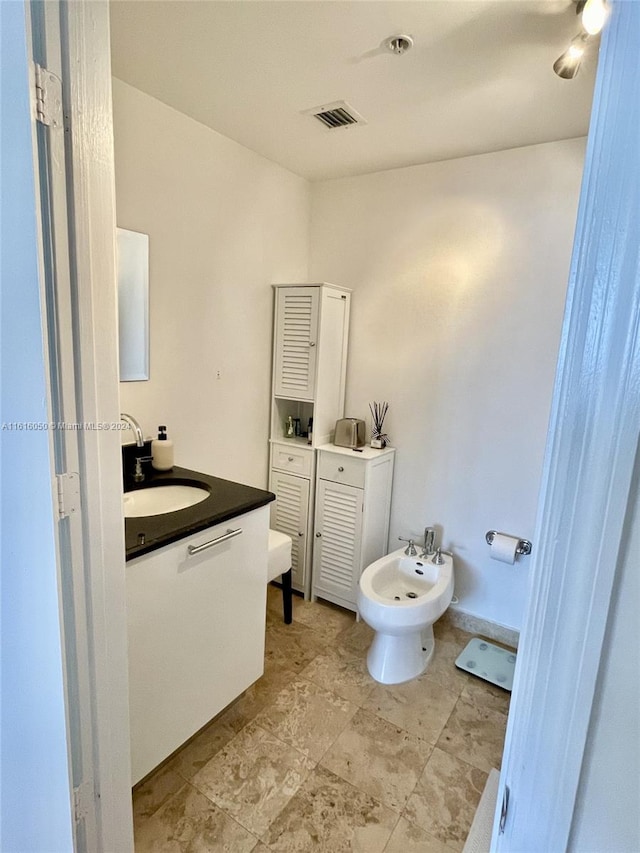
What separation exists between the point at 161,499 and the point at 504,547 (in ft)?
5.19

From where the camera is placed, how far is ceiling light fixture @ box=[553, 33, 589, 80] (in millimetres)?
1307

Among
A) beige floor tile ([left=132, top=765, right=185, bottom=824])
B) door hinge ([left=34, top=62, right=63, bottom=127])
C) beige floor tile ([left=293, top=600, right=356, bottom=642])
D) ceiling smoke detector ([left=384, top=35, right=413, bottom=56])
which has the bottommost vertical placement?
beige floor tile ([left=132, top=765, right=185, bottom=824])

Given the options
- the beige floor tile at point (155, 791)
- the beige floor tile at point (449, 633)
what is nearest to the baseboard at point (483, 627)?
the beige floor tile at point (449, 633)

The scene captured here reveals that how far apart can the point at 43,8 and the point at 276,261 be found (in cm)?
181

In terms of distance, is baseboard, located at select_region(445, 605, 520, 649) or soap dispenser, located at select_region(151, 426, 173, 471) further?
baseboard, located at select_region(445, 605, 520, 649)

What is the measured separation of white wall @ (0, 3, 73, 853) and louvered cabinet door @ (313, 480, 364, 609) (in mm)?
1629

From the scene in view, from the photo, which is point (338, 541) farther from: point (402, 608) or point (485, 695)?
point (485, 695)

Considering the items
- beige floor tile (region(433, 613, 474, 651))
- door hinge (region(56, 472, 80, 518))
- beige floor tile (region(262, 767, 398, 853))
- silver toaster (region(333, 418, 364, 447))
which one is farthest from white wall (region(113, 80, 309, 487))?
beige floor tile (region(262, 767, 398, 853))

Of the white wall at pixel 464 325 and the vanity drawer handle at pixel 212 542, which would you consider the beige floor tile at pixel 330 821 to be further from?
the white wall at pixel 464 325

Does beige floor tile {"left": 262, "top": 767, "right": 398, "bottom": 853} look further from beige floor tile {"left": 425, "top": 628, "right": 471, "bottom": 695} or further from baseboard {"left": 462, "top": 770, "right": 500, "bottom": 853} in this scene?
beige floor tile {"left": 425, "top": 628, "right": 471, "bottom": 695}

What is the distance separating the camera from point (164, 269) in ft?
6.49

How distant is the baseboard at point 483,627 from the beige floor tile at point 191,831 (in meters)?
1.46

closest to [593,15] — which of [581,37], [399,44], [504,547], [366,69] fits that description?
[581,37]

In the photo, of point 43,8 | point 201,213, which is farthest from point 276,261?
point 43,8
